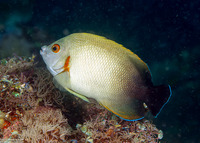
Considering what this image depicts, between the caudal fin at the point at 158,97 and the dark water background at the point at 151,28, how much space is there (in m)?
9.26

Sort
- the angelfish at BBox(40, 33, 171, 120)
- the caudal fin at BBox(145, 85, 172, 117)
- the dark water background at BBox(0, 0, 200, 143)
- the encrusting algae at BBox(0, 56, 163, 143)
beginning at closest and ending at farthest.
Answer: the caudal fin at BBox(145, 85, 172, 117) → the angelfish at BBox(40, 33, 171, 120) → the encrusting algae at BBox(0, 56, 163, 143) → the dark water background at BBox(0, 0, 200, 143)

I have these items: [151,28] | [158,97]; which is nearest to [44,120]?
[158,97]

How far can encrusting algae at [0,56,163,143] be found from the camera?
1.87 m

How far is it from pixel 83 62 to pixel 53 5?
13.2 meters

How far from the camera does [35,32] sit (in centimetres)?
929

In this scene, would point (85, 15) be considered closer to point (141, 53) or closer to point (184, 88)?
point (141, 53)

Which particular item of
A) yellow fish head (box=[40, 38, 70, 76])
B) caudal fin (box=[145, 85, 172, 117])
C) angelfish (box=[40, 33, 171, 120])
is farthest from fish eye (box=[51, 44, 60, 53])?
caudal fin (box=[145, 85, 172, 117])

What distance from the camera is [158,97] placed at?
160cm

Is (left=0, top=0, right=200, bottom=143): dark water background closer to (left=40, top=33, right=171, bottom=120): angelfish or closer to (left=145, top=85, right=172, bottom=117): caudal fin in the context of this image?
(left=40, top=33, right=171, bottom=120): angelfish

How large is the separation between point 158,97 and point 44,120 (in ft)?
5.53

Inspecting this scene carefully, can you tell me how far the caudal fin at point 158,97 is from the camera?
1576mm

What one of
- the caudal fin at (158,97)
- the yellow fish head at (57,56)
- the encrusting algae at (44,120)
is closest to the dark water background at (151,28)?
the encrusting algae at (44,120)

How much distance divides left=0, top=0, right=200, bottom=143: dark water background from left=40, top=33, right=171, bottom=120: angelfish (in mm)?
8558

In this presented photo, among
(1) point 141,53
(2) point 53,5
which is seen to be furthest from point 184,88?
(2) point 53,5
